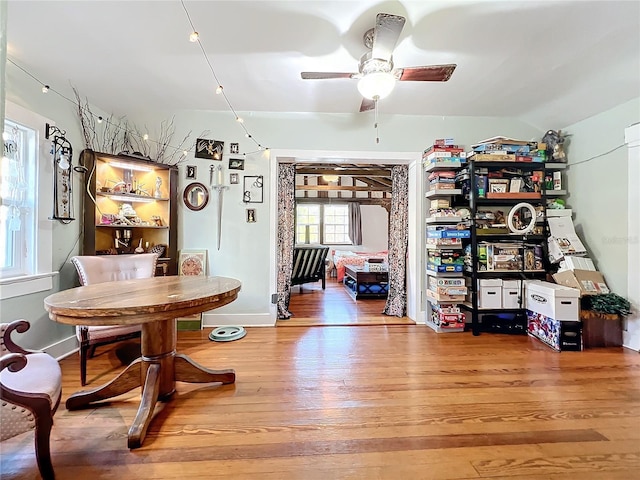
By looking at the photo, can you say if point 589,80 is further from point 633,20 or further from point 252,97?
point 252,97

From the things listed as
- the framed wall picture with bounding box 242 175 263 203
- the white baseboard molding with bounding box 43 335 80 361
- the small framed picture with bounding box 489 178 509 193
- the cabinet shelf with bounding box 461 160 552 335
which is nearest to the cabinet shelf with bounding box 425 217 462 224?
the cabinet shelf with bounding box 461 160 552 335

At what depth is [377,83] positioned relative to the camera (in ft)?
6.23

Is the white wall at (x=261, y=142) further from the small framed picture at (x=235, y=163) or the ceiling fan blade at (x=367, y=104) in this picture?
the ceiling fan blade at (x=367, y=104)

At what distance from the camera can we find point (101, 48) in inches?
85.0

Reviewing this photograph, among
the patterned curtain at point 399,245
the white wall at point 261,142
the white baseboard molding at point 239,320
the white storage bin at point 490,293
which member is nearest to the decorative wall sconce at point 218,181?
the white wall at point 261,142

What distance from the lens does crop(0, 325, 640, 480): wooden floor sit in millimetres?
1334

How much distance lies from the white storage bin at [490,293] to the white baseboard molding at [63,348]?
411cm

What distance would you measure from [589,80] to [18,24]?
14.9 ft

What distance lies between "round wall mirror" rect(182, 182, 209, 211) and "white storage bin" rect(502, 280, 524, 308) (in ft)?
11.5

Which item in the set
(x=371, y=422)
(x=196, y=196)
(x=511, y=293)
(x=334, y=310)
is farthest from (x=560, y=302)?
(x=196, y=196)

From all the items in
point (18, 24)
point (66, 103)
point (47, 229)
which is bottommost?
point (47, 229)

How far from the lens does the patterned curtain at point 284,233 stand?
143 inches

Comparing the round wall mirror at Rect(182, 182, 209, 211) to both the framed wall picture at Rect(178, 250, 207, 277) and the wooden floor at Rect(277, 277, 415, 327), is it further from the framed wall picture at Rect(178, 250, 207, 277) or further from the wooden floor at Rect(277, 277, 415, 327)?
the wooden floor at Rect(277, 277, 415, 327)

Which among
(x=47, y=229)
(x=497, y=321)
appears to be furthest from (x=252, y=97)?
(x=497, y=321)
